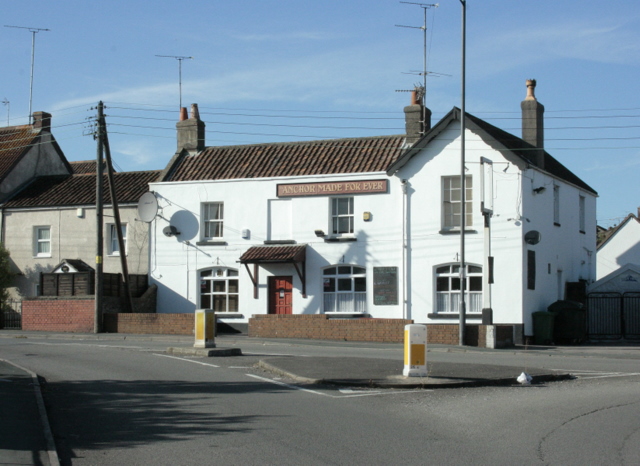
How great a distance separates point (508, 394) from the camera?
1327 cm

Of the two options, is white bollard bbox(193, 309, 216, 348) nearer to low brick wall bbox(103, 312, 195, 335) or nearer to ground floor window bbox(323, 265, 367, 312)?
low brick wall bbox(103, 312, 195, 335)

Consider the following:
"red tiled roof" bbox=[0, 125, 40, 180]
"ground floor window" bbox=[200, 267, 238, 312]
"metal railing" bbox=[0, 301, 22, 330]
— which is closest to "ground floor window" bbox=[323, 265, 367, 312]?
"ground floor window" bbox=[200, 267, 238, 312]

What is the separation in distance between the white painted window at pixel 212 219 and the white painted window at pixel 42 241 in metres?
8.50

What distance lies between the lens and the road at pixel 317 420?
8.54 meters

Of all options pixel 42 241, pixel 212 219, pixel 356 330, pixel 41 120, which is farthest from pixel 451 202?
pixel 41 120

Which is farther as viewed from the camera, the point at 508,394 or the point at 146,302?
the point at 146,302

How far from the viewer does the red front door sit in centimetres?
3259

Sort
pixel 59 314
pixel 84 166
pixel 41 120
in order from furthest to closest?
pixel 84 166, pixel 41 120, pixel 59 314

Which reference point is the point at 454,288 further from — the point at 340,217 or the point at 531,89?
the point at 531,89

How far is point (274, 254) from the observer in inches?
1252

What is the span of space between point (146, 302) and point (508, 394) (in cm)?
2334

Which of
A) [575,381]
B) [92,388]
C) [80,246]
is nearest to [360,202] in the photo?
[80,246]

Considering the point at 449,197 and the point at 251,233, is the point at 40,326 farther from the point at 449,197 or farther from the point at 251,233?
the point at 449,197

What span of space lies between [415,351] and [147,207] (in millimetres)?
21872
